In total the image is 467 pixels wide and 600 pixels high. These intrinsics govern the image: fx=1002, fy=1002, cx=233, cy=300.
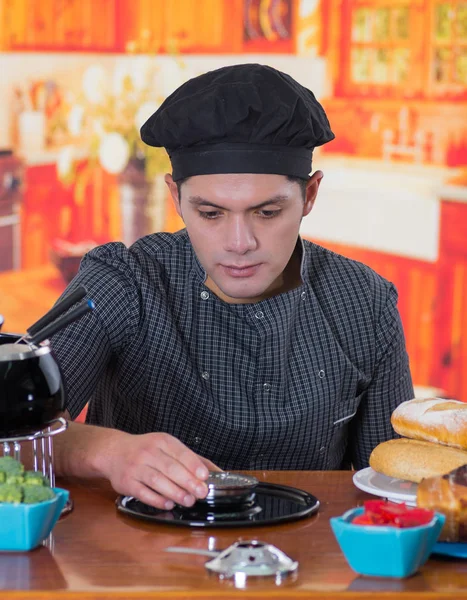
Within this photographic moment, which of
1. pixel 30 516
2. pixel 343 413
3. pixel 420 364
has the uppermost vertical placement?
pixel 30 516

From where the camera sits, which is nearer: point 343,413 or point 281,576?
point 281,576

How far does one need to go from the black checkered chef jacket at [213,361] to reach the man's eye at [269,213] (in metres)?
0.24

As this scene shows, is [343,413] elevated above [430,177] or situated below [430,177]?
below

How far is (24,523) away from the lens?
1.22 meters

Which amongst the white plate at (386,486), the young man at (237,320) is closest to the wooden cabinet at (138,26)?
the young man at (237,320)

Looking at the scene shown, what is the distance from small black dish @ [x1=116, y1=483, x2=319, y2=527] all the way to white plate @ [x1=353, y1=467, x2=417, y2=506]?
0.29 feet

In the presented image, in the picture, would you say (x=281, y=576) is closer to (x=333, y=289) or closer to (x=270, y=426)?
(x=270, y=426)

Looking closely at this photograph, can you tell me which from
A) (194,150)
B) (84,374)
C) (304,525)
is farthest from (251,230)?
(304,525)

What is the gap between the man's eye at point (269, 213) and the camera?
175cm

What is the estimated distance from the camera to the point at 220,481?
1.42 m

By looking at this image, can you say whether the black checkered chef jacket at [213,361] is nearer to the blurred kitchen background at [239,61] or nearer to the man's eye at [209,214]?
the man's eye at [209,214]

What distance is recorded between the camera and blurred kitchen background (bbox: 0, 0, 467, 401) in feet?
13.3

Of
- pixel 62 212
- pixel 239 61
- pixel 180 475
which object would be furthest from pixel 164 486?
pixel 239 61

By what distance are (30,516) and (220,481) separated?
0.31m
